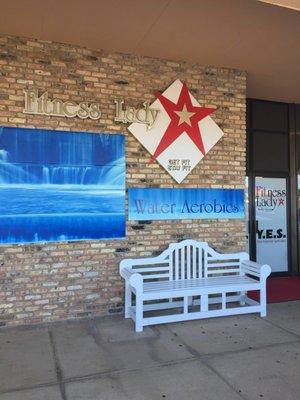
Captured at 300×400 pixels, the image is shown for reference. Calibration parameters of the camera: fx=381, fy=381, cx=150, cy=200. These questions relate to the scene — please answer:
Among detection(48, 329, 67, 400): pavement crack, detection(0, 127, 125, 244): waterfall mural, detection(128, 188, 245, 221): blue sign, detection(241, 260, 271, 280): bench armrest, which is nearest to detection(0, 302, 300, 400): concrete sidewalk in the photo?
detection(48, 329, 67, 400): pavement crack

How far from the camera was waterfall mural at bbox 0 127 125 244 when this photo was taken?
4.79 metres

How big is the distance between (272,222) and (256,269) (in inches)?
104

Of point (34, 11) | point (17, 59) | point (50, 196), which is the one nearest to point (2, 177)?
point (50, 196)

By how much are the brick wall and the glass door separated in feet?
5.83

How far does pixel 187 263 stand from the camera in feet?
18.1

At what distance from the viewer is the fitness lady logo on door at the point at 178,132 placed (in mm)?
5477

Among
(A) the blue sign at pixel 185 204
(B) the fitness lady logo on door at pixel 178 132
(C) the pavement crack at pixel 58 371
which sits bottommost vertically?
(C) the pavement crack at pixel 58 371

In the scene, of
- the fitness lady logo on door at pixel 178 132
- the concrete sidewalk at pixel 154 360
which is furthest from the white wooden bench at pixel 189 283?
the fitness lady logo on door at pixel 178 132

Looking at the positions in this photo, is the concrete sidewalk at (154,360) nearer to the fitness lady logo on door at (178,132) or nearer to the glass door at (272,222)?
the fitness lady logo on door at (178,132)

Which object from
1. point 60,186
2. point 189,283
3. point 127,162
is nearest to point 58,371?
point 189,283

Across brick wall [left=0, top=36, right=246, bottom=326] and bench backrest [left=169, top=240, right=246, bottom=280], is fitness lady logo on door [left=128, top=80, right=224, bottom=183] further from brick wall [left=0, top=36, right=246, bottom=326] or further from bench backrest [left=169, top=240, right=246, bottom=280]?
bench backrest [left=169, top=240, right=246, bottom=280]

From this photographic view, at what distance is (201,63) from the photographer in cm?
576

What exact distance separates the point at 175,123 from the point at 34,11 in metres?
2.35

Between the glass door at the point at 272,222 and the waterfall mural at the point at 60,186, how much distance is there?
345 cm
